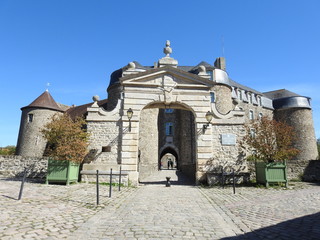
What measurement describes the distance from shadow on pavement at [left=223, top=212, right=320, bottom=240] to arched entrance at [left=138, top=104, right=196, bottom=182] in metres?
15.2

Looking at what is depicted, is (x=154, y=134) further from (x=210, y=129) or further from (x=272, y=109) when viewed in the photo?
(x=272, y=109)

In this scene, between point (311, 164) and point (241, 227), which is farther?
point (311, 164)

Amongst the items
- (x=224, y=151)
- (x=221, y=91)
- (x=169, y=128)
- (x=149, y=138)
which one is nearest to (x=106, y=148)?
(x=224, y=151)

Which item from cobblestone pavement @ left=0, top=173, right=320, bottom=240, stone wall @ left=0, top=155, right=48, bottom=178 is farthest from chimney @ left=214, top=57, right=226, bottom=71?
cobblestone pavement @ left=0, top=173, right=320, bottom=240

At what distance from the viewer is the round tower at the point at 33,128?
934 inches

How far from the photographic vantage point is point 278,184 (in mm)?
9758

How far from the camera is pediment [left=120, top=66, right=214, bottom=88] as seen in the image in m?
11.1

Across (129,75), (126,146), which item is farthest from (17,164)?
(129,75)

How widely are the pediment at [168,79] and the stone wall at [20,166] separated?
6146mm

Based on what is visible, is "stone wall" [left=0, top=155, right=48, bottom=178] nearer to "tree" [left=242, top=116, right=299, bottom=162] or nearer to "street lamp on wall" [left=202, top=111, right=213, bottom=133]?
"street lamp on wall" [left=202, top=111, right=213, bottom=133]

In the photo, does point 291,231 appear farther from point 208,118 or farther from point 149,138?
point 149,138

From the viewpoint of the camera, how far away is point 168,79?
11242mm

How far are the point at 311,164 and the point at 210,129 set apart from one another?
6464 millimetres

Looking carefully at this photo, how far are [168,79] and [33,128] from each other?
61.9 feet
